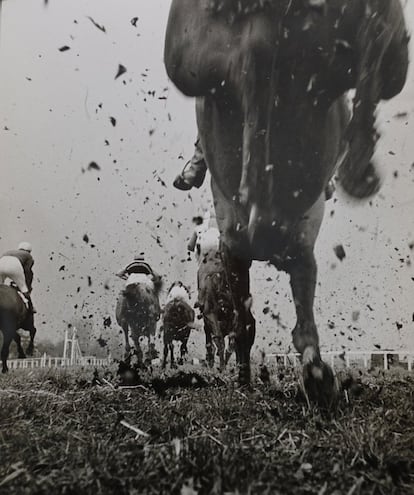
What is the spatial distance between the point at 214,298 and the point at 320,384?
43.0 inches

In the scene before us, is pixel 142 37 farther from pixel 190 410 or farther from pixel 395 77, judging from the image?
pixel 190 410

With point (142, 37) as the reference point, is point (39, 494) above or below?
below

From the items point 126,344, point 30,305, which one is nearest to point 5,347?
point 30,305

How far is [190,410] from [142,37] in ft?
4.81

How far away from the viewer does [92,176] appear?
235 centimetres

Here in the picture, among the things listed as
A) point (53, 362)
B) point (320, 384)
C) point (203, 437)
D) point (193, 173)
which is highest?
point (193, 173)

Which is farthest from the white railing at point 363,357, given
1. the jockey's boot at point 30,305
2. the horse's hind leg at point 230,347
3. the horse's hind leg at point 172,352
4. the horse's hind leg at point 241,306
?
the jockey's boot at point 30,305

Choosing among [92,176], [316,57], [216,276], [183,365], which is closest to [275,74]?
[316,57]

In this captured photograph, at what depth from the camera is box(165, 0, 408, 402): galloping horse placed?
187cm

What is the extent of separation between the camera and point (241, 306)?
2.18 m

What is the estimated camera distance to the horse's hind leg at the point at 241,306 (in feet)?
7.02

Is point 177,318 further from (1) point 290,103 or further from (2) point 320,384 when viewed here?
(1) point 290,103

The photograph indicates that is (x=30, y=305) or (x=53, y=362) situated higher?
(x=30, y=305)

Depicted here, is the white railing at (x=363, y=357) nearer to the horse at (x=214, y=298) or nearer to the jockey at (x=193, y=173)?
the horse at (x=214, y=298)
